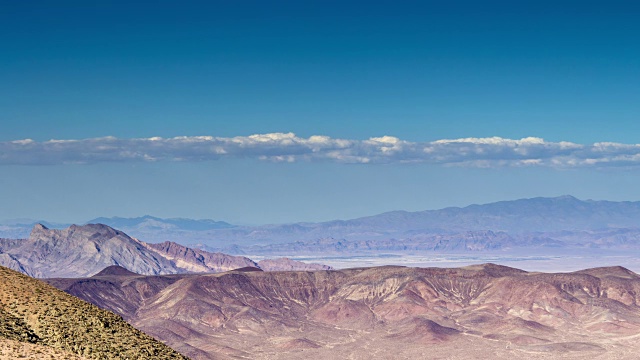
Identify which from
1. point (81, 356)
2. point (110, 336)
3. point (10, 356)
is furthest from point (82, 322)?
point (10, 356)

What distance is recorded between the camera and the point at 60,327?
5456 cm

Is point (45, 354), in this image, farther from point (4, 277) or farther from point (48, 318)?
point (4, 277)

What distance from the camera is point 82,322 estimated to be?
5631 centimetres

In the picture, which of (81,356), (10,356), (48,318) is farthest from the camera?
(48,318)

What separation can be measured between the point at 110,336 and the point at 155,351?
2696 millimetres

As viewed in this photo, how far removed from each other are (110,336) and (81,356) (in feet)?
17.2

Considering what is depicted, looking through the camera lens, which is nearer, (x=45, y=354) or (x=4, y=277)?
(x=45, y=354)

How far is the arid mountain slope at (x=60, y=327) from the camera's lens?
5228 cm

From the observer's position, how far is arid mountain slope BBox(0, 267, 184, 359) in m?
52.3

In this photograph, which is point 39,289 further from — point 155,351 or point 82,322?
point 155,351

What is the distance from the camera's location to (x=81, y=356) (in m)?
50.9

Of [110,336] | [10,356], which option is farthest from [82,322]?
[10,356]

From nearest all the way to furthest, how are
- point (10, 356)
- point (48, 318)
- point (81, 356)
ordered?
point (10, 356) → point (81, 356) → point (48, 318)

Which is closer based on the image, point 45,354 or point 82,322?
point 45,354
